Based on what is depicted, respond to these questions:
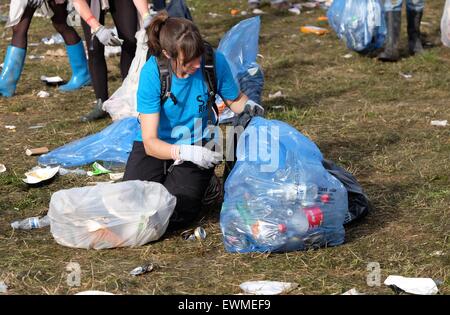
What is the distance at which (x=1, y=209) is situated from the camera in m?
4.56

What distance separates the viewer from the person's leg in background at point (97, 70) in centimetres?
609

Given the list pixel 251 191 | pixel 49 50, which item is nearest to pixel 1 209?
pixel 251 191

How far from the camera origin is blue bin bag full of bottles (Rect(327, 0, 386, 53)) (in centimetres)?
748

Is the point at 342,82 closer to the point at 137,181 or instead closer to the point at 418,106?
the point at 418,106

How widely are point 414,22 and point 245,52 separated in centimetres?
261

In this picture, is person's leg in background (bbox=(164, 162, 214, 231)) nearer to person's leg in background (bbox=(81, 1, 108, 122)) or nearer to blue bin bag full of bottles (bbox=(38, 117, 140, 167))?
blue bin bag full of bottles (bbox=(38, 117, 140, 167))

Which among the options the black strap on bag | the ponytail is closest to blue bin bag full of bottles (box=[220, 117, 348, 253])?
the black strap on bag

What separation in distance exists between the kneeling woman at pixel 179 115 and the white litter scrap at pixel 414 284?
995 mm

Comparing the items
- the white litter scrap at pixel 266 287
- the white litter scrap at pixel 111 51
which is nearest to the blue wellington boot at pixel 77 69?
the white litter scrap at pixel 111 51

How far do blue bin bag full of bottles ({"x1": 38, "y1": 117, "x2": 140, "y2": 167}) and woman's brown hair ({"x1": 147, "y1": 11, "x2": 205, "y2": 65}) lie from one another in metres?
1.37

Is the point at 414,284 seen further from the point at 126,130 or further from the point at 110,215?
the point at 126,130

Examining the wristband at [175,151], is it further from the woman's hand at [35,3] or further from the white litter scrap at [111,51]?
the white litter scrap at [111,51]

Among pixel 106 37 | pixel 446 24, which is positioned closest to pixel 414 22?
pixel 446 24
